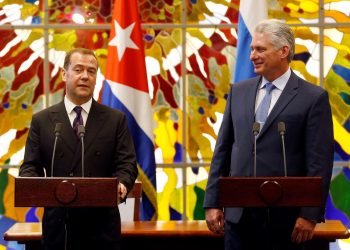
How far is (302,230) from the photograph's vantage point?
11.4 ft

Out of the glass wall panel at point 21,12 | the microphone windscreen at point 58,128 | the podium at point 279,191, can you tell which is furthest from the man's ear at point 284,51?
the glass wall panel at point 21,12

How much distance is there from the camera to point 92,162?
151 inches

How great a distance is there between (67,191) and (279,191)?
912mm

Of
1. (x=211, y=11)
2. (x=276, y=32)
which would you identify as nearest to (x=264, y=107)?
(x=276, y=32)

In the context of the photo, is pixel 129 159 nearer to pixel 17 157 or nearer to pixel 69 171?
pixel 69 171

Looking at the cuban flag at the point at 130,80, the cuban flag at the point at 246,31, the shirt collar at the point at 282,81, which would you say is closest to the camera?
the shirt collar at the point at 282,81

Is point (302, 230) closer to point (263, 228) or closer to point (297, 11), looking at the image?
point (263, 228)

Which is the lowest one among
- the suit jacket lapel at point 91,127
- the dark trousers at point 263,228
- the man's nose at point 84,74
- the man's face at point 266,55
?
the dark trousers at point 263,228

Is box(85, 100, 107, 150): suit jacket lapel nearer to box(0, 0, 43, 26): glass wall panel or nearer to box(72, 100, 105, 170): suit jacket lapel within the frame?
box(72, 100, 105, 170): suit jacket lapel

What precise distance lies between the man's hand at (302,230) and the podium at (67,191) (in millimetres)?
797

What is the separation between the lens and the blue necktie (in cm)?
366

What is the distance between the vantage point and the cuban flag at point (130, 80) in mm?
5754

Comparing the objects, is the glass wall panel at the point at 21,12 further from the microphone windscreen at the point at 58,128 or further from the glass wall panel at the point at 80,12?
the microphone windscreen at the point at 58,128

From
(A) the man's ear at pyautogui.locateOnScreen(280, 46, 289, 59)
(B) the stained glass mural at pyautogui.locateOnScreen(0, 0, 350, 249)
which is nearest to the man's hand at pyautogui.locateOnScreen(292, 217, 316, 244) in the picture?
(A) the man's ear at pyautogui.locateOnScreen(280, 46, 289, 59)
